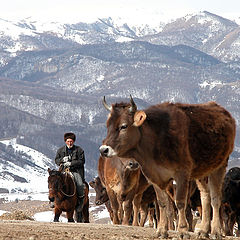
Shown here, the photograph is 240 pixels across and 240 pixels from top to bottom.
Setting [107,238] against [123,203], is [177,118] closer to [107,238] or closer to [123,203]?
[107,238]

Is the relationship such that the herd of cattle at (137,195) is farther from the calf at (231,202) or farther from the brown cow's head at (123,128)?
the brown cow's head at (123,128)

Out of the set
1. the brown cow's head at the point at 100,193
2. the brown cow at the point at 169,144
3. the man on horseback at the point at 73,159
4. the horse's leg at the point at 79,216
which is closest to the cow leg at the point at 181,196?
the brown cow at the point at 169,144

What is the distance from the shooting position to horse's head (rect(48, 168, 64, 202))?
25328 mm

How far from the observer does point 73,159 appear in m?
25.0

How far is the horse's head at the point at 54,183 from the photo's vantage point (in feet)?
83.1

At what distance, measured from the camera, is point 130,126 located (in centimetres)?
1655

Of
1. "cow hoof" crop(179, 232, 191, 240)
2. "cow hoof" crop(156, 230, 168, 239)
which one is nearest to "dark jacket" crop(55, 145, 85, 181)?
"cow hoof" crop(156, 230, 168, 239)

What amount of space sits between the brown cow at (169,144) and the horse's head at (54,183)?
8.41 m

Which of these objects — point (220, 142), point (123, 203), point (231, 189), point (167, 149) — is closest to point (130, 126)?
point (167, 149)

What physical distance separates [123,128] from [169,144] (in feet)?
3.28

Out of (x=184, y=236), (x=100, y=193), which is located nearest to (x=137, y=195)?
(x=100, y=193)

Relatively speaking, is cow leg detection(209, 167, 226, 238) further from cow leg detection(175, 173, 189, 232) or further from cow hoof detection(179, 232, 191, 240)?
cow hoof detection(179, 232, 191, 240)

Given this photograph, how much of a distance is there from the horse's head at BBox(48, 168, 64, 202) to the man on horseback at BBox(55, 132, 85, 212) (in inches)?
14.0

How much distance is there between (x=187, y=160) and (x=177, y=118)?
104 centimetres
